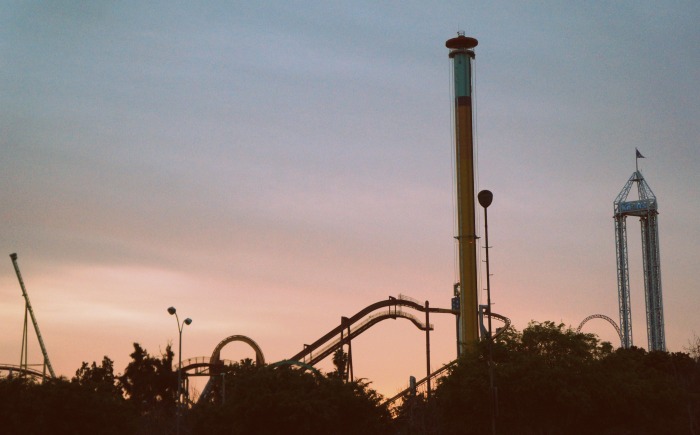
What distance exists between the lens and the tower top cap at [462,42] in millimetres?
98375

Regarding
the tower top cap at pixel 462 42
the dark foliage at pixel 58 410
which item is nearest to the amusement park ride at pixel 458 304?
the tower top cap at pixel 462 42

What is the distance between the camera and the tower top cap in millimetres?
98375

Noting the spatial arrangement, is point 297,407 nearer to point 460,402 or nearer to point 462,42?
point 460,402

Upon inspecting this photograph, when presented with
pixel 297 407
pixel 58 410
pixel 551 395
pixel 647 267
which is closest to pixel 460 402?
pixel 551 395

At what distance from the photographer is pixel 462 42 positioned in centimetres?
9844

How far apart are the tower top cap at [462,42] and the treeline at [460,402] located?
37.5 m

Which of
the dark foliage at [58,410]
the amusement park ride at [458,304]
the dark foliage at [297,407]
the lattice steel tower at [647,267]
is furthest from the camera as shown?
the lattice steel tower at [647,267]

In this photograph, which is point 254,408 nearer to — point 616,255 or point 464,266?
point 464,266

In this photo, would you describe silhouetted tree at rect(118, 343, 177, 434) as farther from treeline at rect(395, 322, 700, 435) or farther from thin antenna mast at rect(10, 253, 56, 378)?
treeline at rect(395, 322, 700, 435)

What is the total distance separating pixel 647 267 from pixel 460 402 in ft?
296

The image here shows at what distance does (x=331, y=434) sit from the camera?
58.6m

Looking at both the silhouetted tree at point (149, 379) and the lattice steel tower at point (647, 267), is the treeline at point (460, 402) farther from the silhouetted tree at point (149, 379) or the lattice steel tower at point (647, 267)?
the lattice steel tower at point (647, 267)

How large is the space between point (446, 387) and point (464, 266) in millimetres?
29944

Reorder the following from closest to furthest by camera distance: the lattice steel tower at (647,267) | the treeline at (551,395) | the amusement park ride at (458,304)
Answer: the treeline at (551,395), the amusement park ride at (458,304), the lattice steel tower at (647,267)
